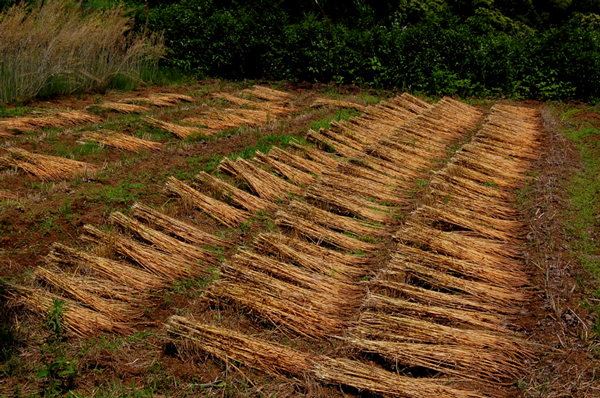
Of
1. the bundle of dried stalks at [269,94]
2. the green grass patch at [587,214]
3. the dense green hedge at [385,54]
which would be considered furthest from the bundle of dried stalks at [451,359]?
the dense green hedge at [385,54]

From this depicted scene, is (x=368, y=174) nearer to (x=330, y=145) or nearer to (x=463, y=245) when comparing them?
(x=330, y=145)

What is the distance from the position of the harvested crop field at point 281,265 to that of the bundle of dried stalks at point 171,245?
Result: 0.02 metres

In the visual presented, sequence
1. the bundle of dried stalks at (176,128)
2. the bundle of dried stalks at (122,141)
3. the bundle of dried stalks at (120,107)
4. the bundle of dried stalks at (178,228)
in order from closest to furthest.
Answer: the bundle of dried stalks at (178,228), the bundle of dried stalks at (122,141), the bundle of dried stalks at (176,128), the bundle of dried stalks at (120,107)

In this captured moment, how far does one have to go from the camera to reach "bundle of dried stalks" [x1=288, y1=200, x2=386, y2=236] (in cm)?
549

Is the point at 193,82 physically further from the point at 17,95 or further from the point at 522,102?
the point at 522,102

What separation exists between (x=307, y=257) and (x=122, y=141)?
372 cm

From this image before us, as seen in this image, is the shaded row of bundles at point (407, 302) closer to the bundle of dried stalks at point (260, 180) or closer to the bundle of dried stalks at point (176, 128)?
the bundle of dried stalks at point (260, 180)

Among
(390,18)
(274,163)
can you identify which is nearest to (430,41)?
(390,18)

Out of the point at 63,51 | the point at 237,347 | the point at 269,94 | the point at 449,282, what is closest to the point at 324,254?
the point at 449,282

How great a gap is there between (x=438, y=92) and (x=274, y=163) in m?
5.71

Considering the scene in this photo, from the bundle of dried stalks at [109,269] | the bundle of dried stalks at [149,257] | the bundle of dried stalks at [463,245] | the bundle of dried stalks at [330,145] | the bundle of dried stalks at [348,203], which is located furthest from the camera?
the bundle of dried stalks at [330,145]

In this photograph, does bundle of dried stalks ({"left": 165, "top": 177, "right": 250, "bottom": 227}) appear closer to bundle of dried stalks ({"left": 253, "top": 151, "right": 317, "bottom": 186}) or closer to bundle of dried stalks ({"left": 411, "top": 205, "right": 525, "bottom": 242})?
bundle of dried stalks ({"left": 253, "top": 151, "right": 317, "bottom": 186})

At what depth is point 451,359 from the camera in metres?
3.61

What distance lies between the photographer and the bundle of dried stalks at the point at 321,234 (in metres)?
5.20
